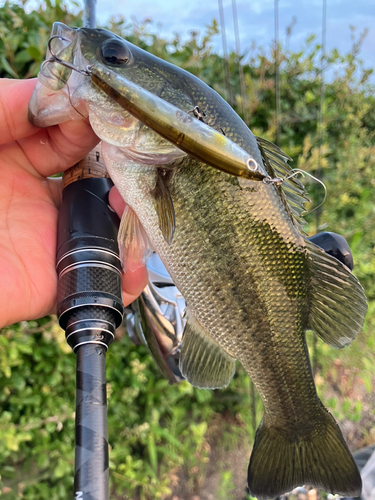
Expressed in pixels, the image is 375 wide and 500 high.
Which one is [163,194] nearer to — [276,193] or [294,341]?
[276,193]

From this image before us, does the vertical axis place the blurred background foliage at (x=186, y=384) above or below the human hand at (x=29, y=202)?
below

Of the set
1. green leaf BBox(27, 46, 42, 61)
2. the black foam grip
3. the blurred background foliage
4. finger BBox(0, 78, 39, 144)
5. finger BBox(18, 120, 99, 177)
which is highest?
green leaf BBox(27, 46, 42, 61)

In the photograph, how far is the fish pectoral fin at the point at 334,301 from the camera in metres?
0.97

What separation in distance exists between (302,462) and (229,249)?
68 centimetres

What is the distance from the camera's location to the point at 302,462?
103 centimetres

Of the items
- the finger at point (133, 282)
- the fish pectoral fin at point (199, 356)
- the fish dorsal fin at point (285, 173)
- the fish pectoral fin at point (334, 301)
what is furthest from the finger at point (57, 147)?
the fish pectoral fin at point (334, 301)

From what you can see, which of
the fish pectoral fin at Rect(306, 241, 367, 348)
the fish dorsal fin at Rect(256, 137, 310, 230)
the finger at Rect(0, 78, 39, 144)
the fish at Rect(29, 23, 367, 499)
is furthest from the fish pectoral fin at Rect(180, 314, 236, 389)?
the finger at Rect(0, 78, 39, 144)

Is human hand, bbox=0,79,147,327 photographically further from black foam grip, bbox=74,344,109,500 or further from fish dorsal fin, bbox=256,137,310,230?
fish dorsal fin, bbox=256,137,310,230

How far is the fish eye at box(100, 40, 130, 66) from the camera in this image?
0.83 metres

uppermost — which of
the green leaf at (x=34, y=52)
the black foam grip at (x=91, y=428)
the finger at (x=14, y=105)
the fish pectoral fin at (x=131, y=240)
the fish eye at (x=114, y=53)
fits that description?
the fish eye at (x=114, y=53)

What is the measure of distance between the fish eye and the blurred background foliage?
0.79 meters

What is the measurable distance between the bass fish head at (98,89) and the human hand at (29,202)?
117mm

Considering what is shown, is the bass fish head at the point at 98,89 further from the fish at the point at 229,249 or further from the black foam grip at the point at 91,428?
the black foam grip at the point at 91,428

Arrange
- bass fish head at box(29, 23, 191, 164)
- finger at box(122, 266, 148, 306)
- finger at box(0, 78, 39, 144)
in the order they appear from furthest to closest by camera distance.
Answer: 1. finger at box(122, 266, 148, 306)
2. finger at box(0, 78, 39, 144)
3. bass fish head at box(29, 23, 191, 164)
